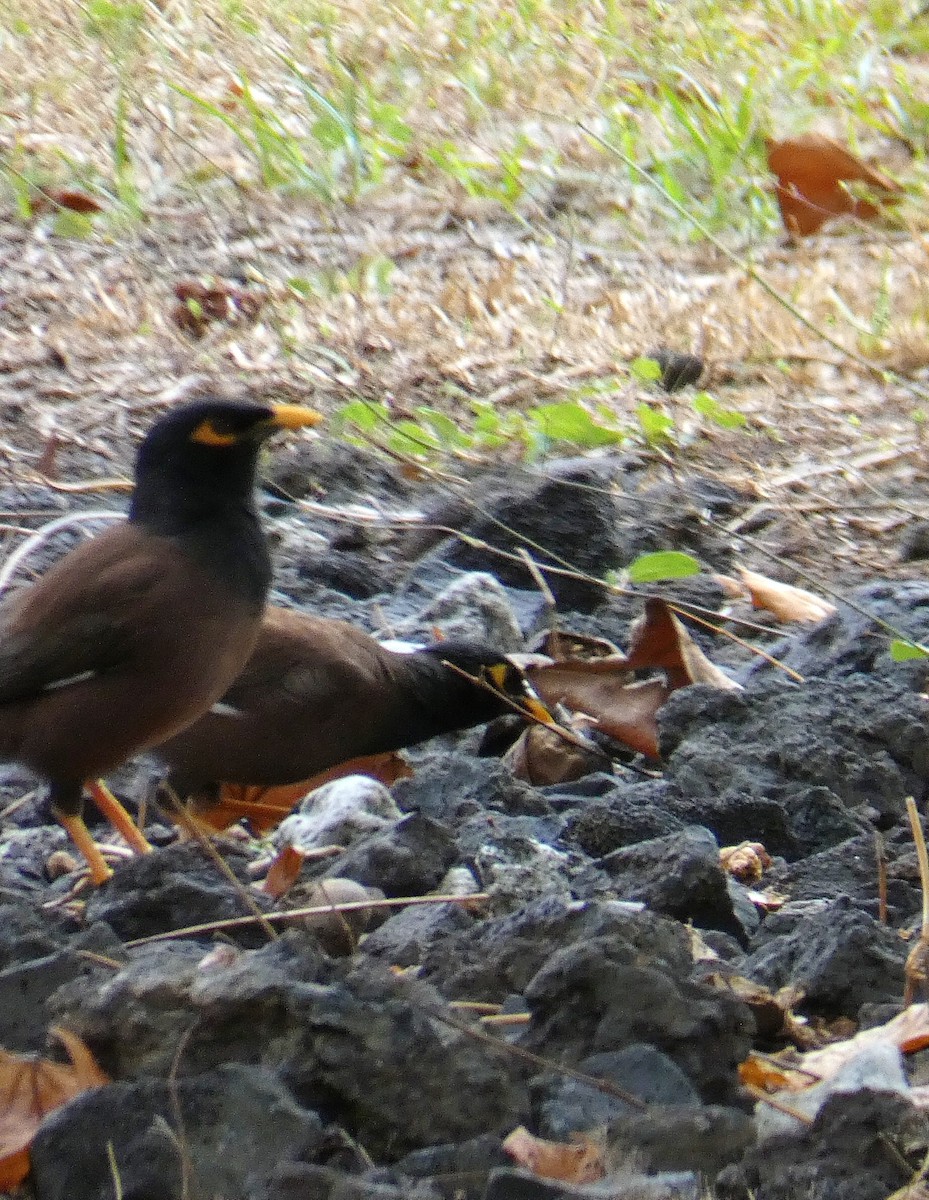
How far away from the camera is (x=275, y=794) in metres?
3.95

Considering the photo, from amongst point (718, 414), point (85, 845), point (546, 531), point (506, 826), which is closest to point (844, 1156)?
point (506, 826)

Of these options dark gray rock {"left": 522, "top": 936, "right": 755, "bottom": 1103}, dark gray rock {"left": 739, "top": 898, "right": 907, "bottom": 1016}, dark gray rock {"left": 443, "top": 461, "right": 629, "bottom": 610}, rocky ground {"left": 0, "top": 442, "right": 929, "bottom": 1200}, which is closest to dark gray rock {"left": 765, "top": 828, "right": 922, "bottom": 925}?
rocky ground {"left": 0, "top": 442, "right": 929, "bottom": 1200}

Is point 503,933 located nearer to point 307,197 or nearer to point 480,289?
point 480,289

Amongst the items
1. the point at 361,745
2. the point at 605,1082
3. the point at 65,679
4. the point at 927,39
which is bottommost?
the point at 361,745

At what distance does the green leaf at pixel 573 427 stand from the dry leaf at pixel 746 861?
2.36 m

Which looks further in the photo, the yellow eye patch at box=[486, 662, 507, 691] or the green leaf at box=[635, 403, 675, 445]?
the green leaf at box=[635, 403, 675, 445]

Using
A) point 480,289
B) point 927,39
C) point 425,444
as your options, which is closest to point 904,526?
point 425,444

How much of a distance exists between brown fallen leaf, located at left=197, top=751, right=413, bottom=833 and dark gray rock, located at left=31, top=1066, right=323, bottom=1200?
1.84 meters

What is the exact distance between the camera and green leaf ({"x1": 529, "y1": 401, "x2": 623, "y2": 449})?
5.16 meters

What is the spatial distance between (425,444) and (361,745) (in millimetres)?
1078

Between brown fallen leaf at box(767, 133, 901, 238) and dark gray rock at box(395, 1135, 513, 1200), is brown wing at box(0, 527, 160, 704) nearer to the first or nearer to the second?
dark gray rock at box(395, 1135, 513, 1200)

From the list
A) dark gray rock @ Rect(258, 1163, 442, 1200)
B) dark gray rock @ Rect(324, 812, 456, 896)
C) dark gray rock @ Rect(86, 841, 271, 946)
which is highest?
dark gray rock @ Rect(258, 1163, 442, 1200)

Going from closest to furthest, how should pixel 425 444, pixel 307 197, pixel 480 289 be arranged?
1. pixel 425 444
2. pixel 480 289
3. pixel 307 197

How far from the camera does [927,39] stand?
887 centimetres
